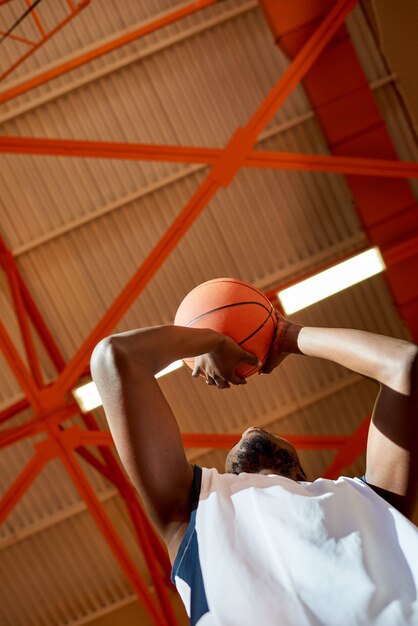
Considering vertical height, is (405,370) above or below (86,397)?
above

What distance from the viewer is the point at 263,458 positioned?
136 inches

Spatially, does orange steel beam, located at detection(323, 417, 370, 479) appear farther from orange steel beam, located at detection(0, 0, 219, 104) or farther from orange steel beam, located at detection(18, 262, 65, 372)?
orange steel beam, located at detection(0, 0, 219, 104)

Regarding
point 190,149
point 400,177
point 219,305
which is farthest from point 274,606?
point 400,177

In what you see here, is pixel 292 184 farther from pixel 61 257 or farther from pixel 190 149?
pixel 61 257

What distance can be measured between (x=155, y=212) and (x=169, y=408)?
910 cm

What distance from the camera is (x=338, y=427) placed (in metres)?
12.7

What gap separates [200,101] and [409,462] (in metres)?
9.39

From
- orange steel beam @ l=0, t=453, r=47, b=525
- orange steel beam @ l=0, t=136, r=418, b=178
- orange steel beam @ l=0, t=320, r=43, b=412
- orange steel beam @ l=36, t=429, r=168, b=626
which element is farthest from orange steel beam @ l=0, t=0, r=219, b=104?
orange steel beam @ l=0, t=453, r=47, b=525

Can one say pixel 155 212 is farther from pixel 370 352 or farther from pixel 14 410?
pixel 370 352

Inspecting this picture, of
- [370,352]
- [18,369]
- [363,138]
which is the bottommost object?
[18,369]

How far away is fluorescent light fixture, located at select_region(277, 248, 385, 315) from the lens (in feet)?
31.6

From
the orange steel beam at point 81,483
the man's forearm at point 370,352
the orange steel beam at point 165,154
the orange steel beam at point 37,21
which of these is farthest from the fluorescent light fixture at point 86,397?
the man's forearm at point 370,352

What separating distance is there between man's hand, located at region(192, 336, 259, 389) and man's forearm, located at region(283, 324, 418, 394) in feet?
1.12

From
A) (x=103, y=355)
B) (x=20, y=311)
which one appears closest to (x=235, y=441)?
(x=20, y=311)
